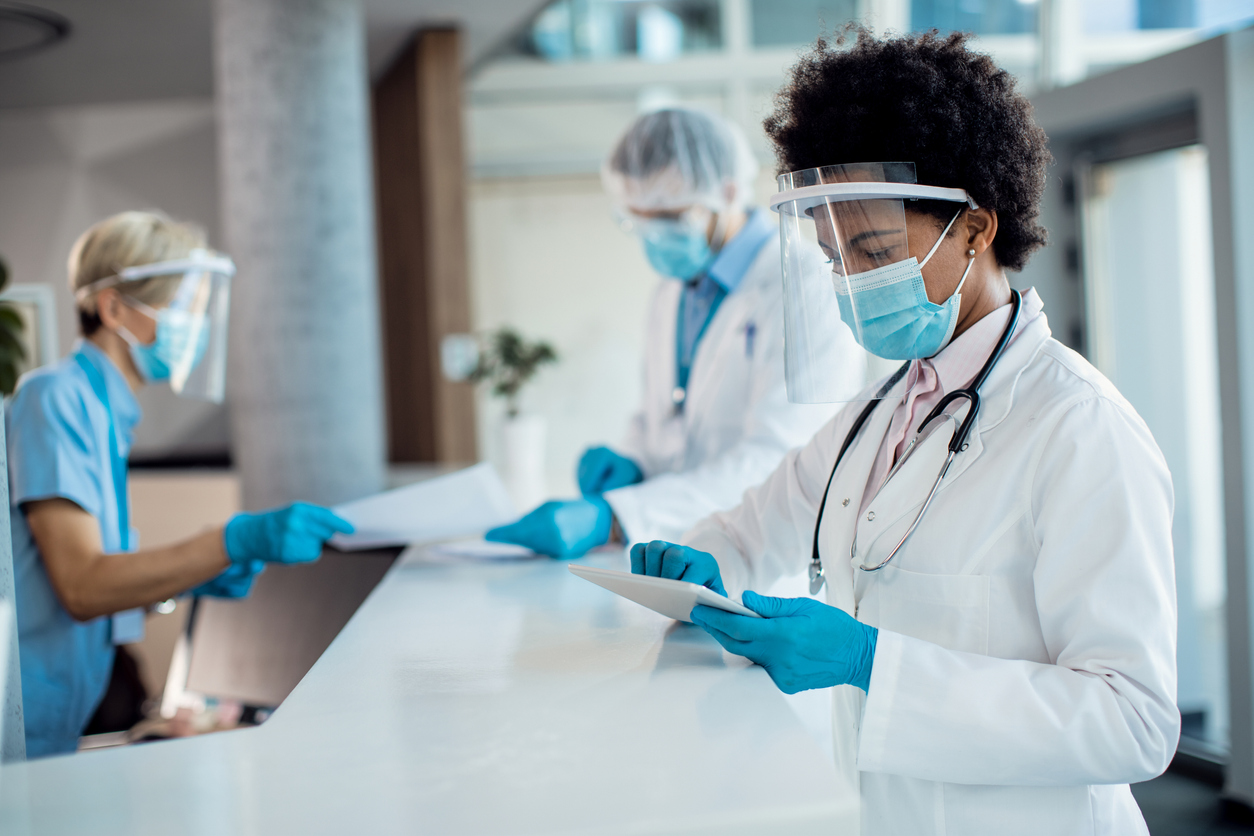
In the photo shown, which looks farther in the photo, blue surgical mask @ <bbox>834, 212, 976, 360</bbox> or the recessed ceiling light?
the recessed ceiling light

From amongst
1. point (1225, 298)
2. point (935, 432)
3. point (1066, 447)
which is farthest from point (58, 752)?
point (1225, 298)

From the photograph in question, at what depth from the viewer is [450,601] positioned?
4.77ft

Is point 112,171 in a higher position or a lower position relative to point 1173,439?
higher

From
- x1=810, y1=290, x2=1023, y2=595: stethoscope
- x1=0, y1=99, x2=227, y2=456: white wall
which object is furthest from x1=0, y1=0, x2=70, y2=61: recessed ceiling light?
x1=810, y1=290, x2=1023, y2=595: stethoscope

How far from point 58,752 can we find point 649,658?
1.24 metres

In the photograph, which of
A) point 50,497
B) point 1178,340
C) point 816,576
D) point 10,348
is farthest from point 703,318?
point 10,348

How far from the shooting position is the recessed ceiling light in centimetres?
409

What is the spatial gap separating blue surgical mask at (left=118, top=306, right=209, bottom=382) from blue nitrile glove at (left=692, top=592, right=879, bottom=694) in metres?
1.46

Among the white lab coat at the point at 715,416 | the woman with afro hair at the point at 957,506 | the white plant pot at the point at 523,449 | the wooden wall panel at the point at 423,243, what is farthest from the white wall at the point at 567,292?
the woman with afro hair at the point at 957,506

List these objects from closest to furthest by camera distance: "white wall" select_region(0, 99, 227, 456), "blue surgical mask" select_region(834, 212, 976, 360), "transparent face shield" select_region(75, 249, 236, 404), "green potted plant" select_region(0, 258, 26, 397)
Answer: "blue surgical mask" select_region(834, 212, 976, 360) < "transparent face shield" select_region(75, 249, 236, 404) < "green potted plant" select_region(0, 258, 26, 397) < "white wall" select_region(0, 99, 227, 456)

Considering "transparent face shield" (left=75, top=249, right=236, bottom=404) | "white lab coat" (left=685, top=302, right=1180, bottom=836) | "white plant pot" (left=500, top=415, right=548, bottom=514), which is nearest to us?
"white lab coat" (left=685, top=302, right=1180, bottom=836)

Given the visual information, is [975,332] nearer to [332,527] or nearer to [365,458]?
[332,527]

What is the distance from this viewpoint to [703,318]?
7.38 ft

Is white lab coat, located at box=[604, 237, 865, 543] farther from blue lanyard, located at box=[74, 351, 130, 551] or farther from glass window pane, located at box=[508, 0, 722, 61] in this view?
glass window pane, located at box=[508, 0, 722, 61]
